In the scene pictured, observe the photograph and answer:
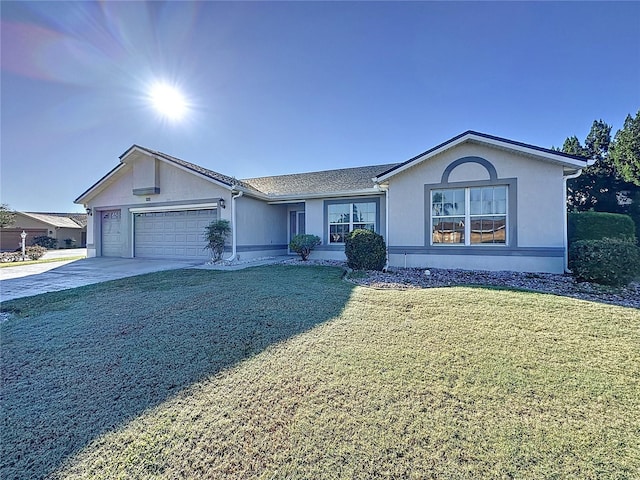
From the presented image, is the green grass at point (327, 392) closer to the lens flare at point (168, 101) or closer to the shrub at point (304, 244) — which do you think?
the shrub at point (304, 244)

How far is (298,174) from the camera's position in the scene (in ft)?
63.3

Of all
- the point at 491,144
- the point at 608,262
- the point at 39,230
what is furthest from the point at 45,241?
the point at 608,262

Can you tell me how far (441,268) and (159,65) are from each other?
1170 centimetres

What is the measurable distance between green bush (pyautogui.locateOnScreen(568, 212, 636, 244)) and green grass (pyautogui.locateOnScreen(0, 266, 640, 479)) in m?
8.20

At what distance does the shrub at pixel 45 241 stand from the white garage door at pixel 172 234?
74.6ft

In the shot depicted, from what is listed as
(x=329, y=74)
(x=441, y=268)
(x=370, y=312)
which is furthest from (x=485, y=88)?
(x=370, y=312)

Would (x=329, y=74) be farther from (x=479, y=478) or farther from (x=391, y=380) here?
(x=479, y=478)

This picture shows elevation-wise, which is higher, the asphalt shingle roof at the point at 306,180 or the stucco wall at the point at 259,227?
the asphalt shingle roof at the point at 306,180

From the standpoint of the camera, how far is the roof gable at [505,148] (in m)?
8.91

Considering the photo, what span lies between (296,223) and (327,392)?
557 inches

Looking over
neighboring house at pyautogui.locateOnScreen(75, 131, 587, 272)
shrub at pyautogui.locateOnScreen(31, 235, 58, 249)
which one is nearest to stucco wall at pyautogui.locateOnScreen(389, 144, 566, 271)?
neighboring house at pyautogui.locateOnScreen(75, 131, 587, 272)

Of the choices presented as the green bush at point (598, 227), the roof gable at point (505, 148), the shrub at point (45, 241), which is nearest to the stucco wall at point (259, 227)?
the roof gable at point (505, 148)

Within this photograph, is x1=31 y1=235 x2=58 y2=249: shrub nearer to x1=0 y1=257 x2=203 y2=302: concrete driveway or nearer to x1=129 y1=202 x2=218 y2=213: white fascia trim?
x1=129 y1=202 x2=218 y2=213: white fascia trim

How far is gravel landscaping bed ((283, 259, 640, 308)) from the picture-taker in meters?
6.53
